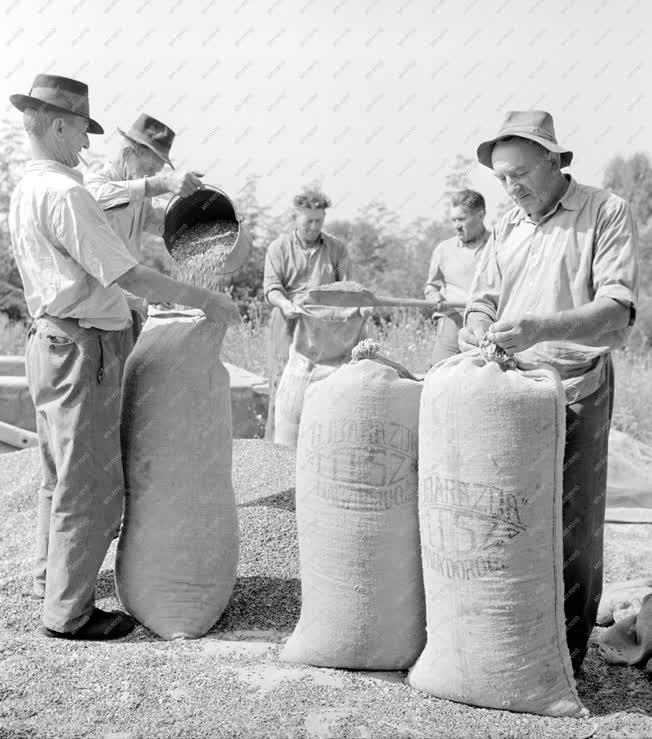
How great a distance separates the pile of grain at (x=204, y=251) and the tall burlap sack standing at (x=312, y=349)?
229cm

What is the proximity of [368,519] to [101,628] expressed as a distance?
1144 millimetres

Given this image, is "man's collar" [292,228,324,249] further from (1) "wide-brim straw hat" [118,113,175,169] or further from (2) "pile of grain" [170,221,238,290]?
(2) "pile of grain" [170,221,238,290]

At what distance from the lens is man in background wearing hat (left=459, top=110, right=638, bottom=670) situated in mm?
2820

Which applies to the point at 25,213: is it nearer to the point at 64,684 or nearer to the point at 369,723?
the point at 64,684

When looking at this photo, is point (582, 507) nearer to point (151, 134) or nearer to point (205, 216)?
point (205, 216)

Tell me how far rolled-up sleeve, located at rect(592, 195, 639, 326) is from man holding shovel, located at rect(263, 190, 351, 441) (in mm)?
3348

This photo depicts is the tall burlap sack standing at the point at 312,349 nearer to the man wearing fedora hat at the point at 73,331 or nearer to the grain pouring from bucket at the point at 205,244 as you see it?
the grain pouring from bucket at the point at 205,244

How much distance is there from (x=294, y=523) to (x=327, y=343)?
73.5 inches

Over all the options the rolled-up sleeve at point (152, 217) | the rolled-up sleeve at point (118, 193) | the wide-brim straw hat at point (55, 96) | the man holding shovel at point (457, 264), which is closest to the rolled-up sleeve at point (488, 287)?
the rolled-up sleeve at point (118, 193)

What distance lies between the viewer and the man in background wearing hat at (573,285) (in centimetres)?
282

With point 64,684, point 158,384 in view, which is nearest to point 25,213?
point 158,384

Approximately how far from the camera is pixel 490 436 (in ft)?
8.19

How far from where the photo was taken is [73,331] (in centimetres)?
315

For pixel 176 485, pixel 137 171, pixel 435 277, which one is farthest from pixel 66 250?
Answer: pixel 435 277
